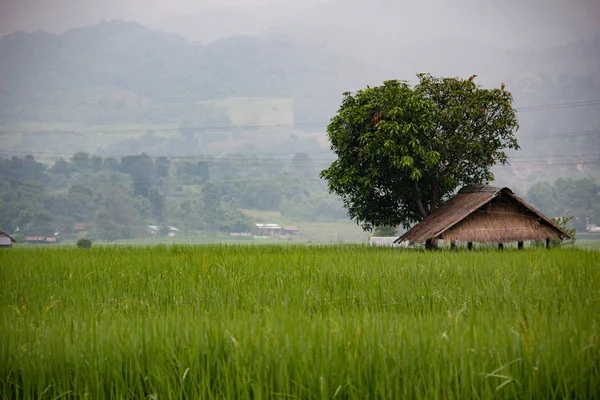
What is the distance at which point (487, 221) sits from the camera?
27.6m

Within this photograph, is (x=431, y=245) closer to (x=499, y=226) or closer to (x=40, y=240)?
(x=499, y=226)

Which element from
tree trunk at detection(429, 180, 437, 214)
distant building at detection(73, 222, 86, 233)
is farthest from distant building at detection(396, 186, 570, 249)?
distant building at detection(73, 222, 86, 233)

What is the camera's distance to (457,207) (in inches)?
1112

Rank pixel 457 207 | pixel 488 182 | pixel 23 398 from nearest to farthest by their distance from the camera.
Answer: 1. pixel 23 398
2. pixel 457 207
3. pixel 488 182

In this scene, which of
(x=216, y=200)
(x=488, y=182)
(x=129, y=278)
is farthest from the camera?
(x=216, y=200)

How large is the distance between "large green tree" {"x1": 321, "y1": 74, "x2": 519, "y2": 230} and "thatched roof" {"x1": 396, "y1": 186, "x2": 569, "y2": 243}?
2.03 meters

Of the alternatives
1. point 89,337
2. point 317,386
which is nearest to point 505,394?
point 317,386

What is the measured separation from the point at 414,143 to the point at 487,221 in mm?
4533

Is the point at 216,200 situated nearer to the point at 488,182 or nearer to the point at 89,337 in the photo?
the point at 488,182

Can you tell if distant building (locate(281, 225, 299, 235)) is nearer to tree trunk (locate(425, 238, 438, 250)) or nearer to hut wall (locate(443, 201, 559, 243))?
tree trunk (locate(425, 238, 438, 250))

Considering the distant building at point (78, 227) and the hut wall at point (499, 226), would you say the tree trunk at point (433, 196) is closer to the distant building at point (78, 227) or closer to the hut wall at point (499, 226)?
the hut wall at point (499, 226)

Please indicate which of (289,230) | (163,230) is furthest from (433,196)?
(289,230)

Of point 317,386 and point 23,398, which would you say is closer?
point 317,386

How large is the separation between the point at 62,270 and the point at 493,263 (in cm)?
968
